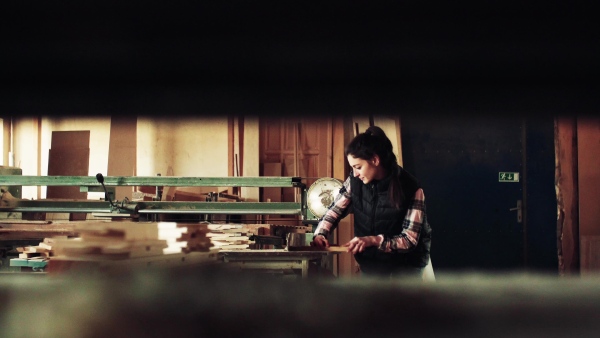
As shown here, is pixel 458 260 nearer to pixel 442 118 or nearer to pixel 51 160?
pixel 51 160

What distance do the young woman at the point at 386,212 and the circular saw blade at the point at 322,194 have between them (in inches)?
29.9

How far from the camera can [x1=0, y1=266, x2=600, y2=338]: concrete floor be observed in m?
0.59

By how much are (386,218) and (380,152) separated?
1.12 ft

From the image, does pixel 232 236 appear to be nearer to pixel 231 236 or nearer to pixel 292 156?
pixel 231 236

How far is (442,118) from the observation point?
0.63 meters

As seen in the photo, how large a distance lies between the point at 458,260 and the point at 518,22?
646cm

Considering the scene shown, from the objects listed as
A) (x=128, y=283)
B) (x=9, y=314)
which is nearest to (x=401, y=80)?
(x=128, y=283)

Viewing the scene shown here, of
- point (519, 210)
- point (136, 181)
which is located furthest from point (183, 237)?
point (519, 210)

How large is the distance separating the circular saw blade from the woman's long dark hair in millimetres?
834

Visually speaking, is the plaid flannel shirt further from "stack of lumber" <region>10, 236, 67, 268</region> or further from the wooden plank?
the wooden plank

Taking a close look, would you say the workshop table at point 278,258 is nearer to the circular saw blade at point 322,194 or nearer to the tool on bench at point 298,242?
the tool on bench at point 298,242

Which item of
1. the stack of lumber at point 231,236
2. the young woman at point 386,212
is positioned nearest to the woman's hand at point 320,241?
the young woman at point 386,212

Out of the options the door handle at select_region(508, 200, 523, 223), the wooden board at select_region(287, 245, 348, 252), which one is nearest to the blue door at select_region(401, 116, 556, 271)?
the door handle at select_region(508, 200, 523, 223)

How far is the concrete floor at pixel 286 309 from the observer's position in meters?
0.59
